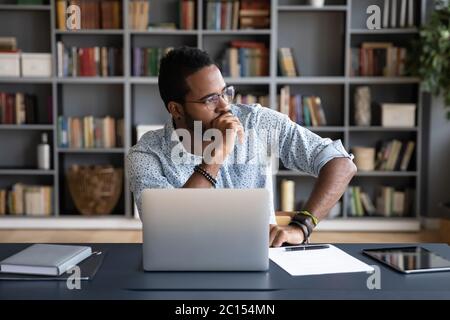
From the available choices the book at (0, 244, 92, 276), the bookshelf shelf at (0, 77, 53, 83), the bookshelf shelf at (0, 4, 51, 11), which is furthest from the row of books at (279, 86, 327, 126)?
the book at (0, 244, 92, 276)

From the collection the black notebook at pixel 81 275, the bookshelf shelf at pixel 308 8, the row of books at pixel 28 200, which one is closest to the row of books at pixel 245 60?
the bookshelf shelf at pixel 308 8

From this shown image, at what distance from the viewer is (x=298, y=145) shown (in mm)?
2188

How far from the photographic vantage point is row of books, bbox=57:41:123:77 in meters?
4.88

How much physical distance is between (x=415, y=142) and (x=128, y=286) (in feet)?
13.1

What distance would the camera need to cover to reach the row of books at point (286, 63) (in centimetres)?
495

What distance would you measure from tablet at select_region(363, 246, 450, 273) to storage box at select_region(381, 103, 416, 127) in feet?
10.6

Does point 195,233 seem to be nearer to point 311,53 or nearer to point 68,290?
point 68,290

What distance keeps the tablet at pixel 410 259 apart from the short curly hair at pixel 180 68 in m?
0.81

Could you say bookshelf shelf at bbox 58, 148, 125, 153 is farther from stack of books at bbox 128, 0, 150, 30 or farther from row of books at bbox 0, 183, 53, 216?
stack of books at bbox 128, 0, 150, 30

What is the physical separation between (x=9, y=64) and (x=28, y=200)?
1.07 m

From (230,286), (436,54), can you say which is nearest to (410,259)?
(230,286)

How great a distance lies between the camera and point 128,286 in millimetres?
1385

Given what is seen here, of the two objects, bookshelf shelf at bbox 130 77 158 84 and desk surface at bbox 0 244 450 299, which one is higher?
bookshelf shelf at bbox 130 77 158 84

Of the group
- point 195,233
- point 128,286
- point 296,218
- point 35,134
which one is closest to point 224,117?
point 296,218
